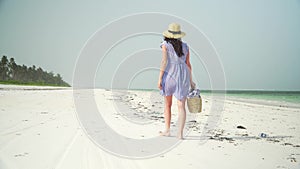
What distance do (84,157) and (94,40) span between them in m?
2.75

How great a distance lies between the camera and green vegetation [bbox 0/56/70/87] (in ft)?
169

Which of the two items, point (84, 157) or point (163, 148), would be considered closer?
point (84, 157)

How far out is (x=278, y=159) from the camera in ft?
11.4

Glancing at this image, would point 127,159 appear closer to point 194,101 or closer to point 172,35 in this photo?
point 194,101

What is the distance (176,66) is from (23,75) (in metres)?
64.4

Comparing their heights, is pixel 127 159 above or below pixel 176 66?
below

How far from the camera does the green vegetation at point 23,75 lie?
5156 centimetres

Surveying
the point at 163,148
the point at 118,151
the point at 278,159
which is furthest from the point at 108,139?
the point at 278,159

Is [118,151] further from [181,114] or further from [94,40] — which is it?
[94,40]

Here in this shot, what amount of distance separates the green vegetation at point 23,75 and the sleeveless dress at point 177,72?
46.6m

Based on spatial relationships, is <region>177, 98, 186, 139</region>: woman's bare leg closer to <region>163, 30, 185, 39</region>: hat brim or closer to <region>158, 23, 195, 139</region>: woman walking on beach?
<region>158, 23, 195, 139</region>: woman walking on beach

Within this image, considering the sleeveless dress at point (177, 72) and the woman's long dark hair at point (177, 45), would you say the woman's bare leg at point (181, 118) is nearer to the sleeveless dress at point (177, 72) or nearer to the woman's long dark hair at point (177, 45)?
the sleeveless dress at point (177, 72)

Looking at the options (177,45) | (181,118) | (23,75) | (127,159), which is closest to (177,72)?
(177,45)

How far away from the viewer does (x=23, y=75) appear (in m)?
61.8
